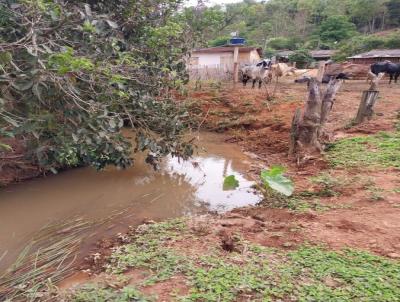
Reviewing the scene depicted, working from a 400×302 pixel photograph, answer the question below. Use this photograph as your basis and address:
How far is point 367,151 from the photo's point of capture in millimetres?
5988

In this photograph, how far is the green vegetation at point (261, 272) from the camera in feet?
8.43

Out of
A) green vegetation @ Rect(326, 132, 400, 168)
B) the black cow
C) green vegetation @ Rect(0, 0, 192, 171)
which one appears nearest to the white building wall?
the black cow

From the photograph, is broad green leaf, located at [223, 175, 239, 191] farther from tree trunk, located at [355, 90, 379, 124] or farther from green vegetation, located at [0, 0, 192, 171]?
tree trunk, located at [355, 90, 379, 124]

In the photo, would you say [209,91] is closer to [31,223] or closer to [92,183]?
[92,183]

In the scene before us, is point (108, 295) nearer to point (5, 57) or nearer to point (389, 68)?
point (5, 57)

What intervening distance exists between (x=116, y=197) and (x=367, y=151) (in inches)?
172

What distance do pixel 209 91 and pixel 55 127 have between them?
8.74 m

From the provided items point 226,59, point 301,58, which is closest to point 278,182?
point 226,59

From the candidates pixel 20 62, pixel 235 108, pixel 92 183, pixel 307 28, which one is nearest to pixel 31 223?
pixel 92 183

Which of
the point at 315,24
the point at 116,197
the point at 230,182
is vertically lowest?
the point at 116,197

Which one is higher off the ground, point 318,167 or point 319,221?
point 319,221

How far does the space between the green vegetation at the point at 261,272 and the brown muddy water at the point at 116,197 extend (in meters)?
1.18

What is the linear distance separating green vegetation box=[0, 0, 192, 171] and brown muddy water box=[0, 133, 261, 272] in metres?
0.58

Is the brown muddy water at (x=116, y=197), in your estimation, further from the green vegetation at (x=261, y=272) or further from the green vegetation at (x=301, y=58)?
the green vegetation at (x=301, y=58)
